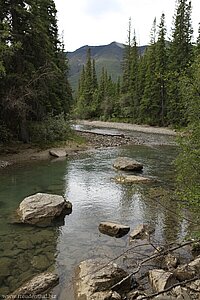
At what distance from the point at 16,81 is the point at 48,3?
13513 millimetres

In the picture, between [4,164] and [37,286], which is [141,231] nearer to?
[37,286]

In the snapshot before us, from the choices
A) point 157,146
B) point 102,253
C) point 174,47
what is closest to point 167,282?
point 102,253

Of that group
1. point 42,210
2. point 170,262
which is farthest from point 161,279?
point 42,210

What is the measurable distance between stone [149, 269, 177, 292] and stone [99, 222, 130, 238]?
290cm

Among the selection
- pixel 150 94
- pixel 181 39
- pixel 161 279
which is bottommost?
pixel 161 279

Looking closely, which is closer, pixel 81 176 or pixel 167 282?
pixel 167 282

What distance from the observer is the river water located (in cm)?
804

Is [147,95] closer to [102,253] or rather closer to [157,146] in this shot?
[157,146]

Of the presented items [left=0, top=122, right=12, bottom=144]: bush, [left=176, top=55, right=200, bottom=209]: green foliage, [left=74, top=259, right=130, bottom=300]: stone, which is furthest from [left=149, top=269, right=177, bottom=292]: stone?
[left=0, top=122, right=12, bottom=144]: bush

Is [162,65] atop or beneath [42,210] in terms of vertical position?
atop

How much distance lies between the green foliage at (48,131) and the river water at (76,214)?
4.91 meters

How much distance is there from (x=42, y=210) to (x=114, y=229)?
2664 millimetres

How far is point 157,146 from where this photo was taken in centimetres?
2927

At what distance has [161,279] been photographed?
21.7 feet
